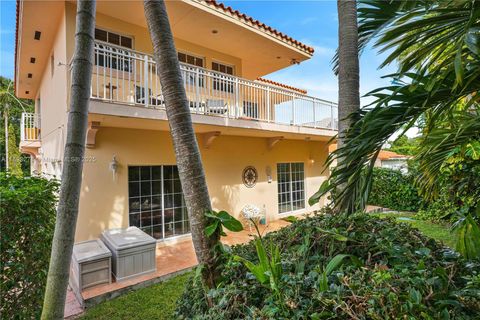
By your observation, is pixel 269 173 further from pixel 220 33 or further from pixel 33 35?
pixel 33 35

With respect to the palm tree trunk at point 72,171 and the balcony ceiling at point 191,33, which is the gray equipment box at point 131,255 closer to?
the palm tree trunk at point 72,171

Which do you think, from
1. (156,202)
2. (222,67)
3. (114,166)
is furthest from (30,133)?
(222,67)

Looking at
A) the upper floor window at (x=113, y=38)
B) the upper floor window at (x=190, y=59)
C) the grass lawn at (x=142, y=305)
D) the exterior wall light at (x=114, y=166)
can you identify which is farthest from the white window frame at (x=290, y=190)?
the upper floor window at (x=113, y=38)

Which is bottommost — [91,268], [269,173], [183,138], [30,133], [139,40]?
[91,268]

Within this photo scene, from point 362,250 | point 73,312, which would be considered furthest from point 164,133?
point 362,250

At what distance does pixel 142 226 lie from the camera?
309 inches

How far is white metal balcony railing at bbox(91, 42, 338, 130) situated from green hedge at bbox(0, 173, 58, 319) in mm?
3357

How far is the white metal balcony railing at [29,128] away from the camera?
13570 mm

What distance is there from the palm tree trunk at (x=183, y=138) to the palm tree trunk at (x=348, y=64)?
86.6 inches

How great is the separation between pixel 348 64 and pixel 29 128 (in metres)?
16.2

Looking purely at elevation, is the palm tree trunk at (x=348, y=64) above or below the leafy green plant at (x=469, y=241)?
above

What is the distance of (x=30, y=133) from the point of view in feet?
46.2

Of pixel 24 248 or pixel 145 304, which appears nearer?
pixel 24 248

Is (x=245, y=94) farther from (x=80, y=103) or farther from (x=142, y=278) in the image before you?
(x=80, y=103)
